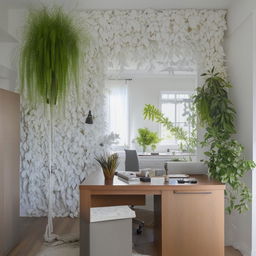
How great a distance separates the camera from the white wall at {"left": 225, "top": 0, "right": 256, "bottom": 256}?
3.28 meters

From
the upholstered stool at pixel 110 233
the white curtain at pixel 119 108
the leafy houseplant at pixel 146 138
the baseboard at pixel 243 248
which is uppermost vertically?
the white curtain at pixel 119 108

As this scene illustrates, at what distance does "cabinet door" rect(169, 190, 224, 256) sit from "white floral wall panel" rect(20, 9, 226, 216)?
5.90ft

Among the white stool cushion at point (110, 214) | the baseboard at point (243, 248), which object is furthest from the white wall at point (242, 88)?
the white stool cushion at point (110, 214)

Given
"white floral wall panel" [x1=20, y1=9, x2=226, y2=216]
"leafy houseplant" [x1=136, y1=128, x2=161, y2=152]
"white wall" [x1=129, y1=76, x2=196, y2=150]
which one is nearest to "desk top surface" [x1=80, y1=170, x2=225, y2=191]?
"white floral wall panel" [x1=20, y1=9, x2=226, y2=216]

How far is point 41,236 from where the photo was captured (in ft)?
12.0

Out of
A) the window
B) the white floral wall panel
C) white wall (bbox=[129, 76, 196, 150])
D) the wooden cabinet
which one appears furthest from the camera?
the window

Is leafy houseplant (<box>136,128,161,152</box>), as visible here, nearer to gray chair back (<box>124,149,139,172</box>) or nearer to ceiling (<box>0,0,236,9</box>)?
gray chair back (<box>124,149,139,172</box>)

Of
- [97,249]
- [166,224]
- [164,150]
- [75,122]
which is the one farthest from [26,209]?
[164,150]

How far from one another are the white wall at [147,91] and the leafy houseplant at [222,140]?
189 inches

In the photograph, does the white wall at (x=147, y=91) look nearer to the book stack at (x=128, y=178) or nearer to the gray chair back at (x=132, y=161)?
the gray chair back at (x=132, y=161)

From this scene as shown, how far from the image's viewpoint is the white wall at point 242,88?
3277mm

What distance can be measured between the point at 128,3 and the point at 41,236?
2.93 m

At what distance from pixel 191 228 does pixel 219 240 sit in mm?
256

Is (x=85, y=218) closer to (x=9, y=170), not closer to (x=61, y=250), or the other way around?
(x=61, y=250)
